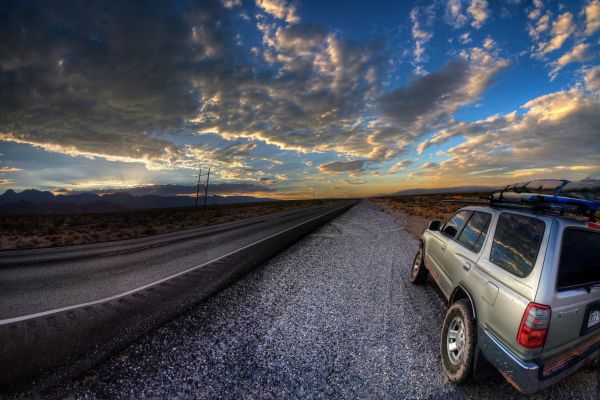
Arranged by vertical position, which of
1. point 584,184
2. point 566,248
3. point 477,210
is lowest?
point 566,248

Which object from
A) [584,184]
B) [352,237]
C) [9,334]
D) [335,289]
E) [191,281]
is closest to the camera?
[584,184]

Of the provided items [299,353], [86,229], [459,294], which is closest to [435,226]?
[459,294]

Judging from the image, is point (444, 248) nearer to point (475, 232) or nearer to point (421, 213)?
point (475, 232)

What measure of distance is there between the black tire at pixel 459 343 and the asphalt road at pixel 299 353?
0.18 m

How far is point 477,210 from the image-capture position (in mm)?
3887

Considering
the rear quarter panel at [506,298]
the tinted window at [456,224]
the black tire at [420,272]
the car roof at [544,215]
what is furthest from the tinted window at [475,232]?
the black tire at [420,272]

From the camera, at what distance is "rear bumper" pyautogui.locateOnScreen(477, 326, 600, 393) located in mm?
2172

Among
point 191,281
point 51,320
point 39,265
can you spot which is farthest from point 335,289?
point 39,265

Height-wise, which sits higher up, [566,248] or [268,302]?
[566,248]

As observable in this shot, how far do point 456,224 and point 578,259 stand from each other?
1.98 metres

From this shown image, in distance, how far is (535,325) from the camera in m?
2.12

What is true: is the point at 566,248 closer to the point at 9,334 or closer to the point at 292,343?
the point at 292,343

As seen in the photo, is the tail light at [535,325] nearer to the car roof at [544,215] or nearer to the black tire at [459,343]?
the black tire at [459,343]

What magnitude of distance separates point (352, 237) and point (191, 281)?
8.32m
